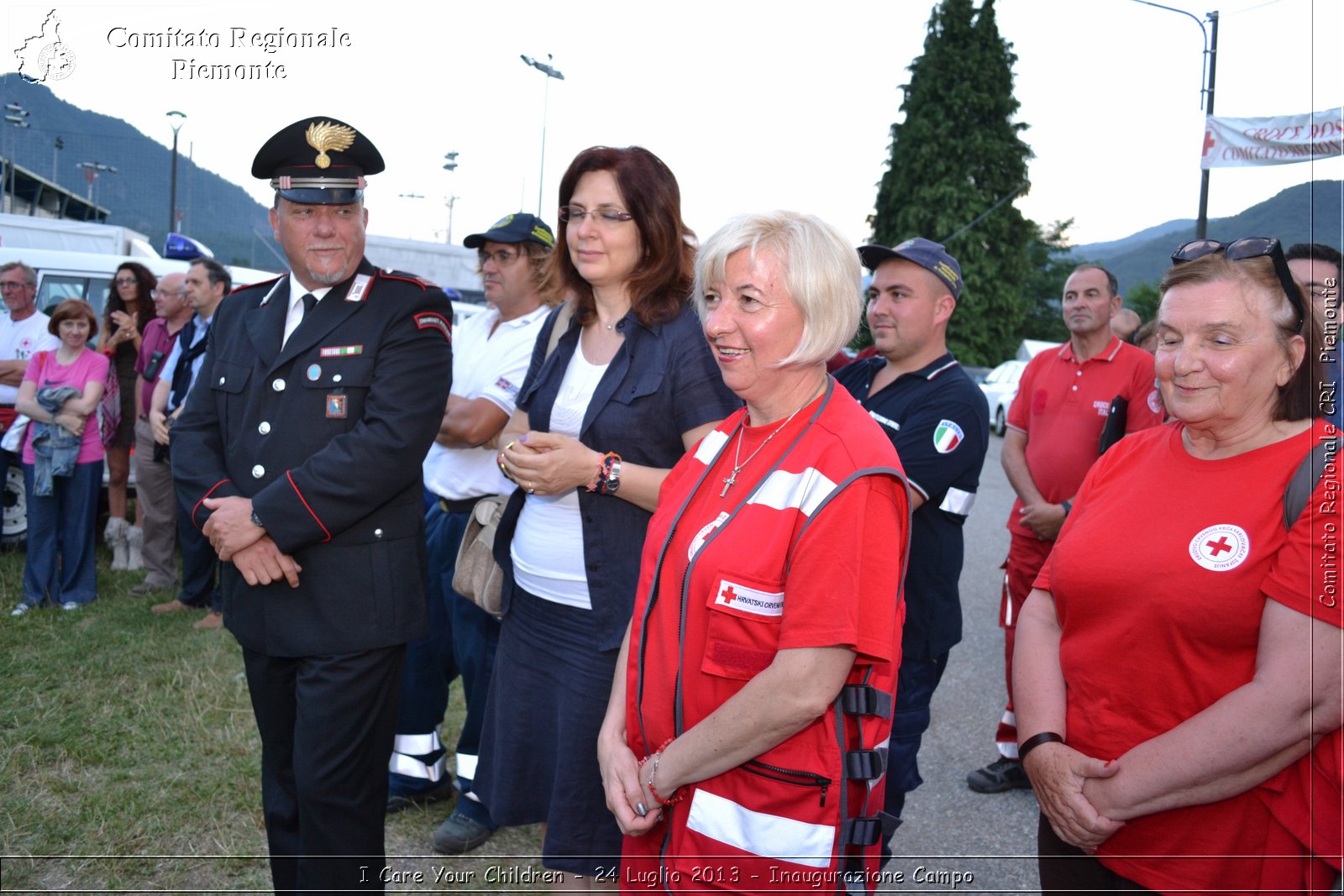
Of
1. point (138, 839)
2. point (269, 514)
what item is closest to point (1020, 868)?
point (269, 514)

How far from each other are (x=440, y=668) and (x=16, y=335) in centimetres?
421

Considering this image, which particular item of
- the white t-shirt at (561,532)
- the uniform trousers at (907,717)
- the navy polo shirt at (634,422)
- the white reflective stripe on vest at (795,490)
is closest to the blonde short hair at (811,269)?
the white reflective stripe on vest at (795,490)

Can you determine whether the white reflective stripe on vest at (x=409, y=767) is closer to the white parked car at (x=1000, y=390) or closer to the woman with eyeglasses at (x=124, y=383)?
the woman with eyeglasses at (x=124, y=383)

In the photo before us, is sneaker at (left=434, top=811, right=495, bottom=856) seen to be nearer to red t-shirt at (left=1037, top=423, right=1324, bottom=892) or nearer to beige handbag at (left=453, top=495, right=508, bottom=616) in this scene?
beige handbag at (left=453, top=495, right=508, bottom=616)

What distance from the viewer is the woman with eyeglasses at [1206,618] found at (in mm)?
1745

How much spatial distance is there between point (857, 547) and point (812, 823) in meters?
0.52

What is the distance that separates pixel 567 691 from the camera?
253 centimetres

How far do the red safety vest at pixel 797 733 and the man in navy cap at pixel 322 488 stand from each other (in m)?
1.17

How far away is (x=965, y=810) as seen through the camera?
A: 4.13 meters

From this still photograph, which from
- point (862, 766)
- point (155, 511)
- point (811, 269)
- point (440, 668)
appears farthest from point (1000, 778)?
point (155, 511)

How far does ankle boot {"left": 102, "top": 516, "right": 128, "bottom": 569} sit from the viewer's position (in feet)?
22.4

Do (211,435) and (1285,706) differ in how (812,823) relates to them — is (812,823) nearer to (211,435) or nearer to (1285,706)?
(1285,706)

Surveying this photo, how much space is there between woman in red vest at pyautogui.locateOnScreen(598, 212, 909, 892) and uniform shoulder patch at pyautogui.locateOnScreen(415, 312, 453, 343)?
107 centimetres

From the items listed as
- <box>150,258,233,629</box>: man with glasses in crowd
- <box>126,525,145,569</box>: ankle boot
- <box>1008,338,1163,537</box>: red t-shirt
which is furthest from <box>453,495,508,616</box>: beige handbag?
<box>126,525,145,569</box>: ankle boot
